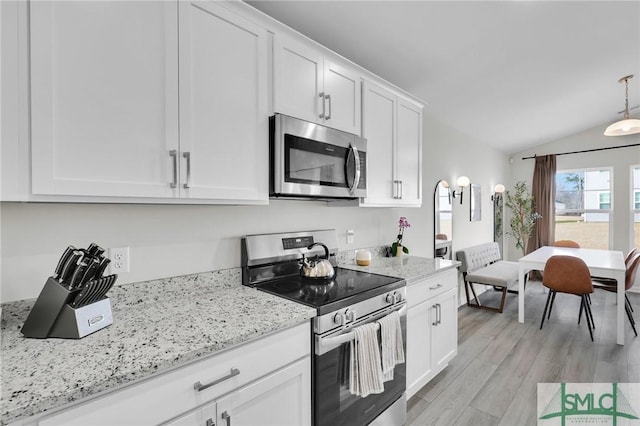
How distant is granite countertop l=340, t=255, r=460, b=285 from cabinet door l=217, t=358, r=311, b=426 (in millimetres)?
924

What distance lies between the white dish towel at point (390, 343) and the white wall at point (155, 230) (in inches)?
33.6

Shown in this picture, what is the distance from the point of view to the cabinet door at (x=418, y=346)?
6.61ft

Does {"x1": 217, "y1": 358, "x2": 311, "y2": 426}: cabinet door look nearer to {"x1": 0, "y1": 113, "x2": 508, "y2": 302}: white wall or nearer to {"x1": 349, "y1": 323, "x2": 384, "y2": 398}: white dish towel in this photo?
{"x1": 349, "y1": 323, "x2": 384, "y2": 398}: white dish towel

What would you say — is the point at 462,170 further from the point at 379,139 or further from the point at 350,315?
the point at 350,315

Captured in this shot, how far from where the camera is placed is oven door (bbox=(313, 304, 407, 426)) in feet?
4.47

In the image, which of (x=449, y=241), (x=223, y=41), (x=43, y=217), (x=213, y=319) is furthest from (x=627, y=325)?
(x=43, y=217)

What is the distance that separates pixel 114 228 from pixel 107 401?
77 cm

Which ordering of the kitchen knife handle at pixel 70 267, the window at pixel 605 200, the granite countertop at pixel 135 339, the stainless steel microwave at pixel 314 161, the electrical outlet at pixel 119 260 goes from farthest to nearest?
1. the window at pixel 605 200
2. the stainless steel microwave at pixel 314 161
3. the electrical outlet at pixel 119 260
4. the kitchen knife handle at pixel 70 267
5. the granite countertop at pixel 135 339

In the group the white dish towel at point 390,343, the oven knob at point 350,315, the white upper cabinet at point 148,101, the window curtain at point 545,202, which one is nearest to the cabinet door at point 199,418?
the oven knob at point 350,315

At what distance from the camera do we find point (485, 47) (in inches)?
A: 96.1

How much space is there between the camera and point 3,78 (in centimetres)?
91

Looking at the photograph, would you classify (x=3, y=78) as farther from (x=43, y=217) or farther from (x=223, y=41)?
(x=223, y=41)

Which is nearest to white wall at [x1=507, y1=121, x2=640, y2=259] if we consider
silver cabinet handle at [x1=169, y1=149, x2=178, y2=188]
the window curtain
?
the window curtain

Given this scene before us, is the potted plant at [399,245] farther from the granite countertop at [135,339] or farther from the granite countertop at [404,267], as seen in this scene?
the granite countertop at [135,339]
